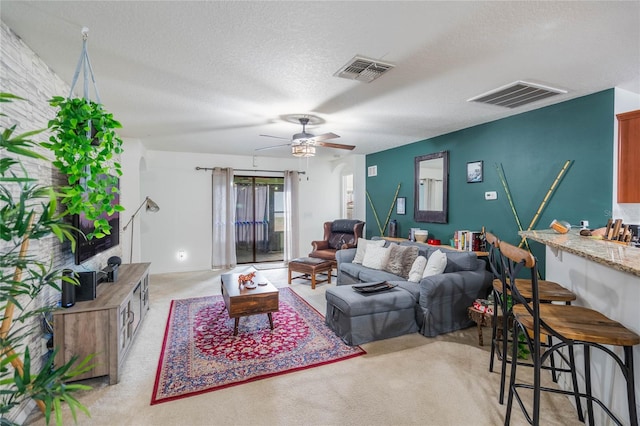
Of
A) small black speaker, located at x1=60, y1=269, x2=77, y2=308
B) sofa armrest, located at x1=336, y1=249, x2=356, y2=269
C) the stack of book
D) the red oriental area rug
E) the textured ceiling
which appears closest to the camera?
the textured ceiling

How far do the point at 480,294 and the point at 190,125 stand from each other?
4182 mm

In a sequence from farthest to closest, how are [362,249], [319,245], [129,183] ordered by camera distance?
[319,245]
[362,249]
[129,183]

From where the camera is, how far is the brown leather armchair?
238 inches

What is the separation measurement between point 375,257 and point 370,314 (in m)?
1.55

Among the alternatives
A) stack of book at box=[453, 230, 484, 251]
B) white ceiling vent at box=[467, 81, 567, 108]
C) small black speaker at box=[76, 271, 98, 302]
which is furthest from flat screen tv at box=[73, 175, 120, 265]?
stack of book at box=[453, 230, 484, 251]

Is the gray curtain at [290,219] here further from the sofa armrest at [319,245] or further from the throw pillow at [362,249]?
the throw pillow at [362,249]

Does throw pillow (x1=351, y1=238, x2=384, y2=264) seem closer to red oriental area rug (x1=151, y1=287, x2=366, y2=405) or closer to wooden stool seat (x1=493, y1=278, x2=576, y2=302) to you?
red oriental area rug (x1=151, y1=287, x2=366, y2=405)

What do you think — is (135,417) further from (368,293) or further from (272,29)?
(272,29)

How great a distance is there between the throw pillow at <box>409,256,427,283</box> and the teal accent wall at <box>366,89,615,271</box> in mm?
1023

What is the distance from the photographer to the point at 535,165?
3531 mm

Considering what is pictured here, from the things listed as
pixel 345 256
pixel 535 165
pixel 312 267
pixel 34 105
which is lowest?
pixel 312 267

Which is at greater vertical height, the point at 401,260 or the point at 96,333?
the point at 401,260

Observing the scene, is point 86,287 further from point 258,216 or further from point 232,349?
point 258,216

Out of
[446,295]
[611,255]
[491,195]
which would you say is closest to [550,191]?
[491,195]
